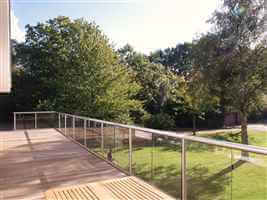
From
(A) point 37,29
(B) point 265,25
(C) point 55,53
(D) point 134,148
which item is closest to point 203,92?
(B) point 265,25

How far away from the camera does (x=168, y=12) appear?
1084 centimetres

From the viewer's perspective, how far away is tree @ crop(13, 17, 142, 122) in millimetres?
13211

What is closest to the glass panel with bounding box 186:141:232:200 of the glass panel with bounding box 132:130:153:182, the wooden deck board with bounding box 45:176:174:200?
the wooden deck board with bounding box 45:176:174:200

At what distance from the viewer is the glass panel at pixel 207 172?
2508 mm

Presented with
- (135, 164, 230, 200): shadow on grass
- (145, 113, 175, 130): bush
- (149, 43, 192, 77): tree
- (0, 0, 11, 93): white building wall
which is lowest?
(145, 113, 175, 130): bush

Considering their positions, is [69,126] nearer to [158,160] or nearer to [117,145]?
[117,145]

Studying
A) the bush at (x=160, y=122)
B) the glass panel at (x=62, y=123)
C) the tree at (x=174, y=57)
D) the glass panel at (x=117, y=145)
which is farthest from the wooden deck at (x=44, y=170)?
the tree at (x=174, y=57)

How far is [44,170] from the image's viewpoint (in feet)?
14.3

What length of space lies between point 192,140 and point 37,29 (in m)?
16.8

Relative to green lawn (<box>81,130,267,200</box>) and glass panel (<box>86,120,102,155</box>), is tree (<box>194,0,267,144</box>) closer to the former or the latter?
glass panel (<box>86,120,102,155</box>)

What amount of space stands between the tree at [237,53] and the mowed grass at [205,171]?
20.5 ft

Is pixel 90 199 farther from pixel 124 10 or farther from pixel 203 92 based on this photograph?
pixel 124 10

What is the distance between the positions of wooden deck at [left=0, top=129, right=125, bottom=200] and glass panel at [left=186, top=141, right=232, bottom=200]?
152cm

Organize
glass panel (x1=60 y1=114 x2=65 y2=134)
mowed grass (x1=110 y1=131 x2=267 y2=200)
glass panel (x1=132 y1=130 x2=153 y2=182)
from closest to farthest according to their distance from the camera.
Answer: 1. mowed grass (x1=110 y1=131 x2=267 y2=200)
2. glass panel (x1=132 y1=130 x2=153 y2=182)
3. glass panel (x1=60 y1=114 x2=65 y2=134)
